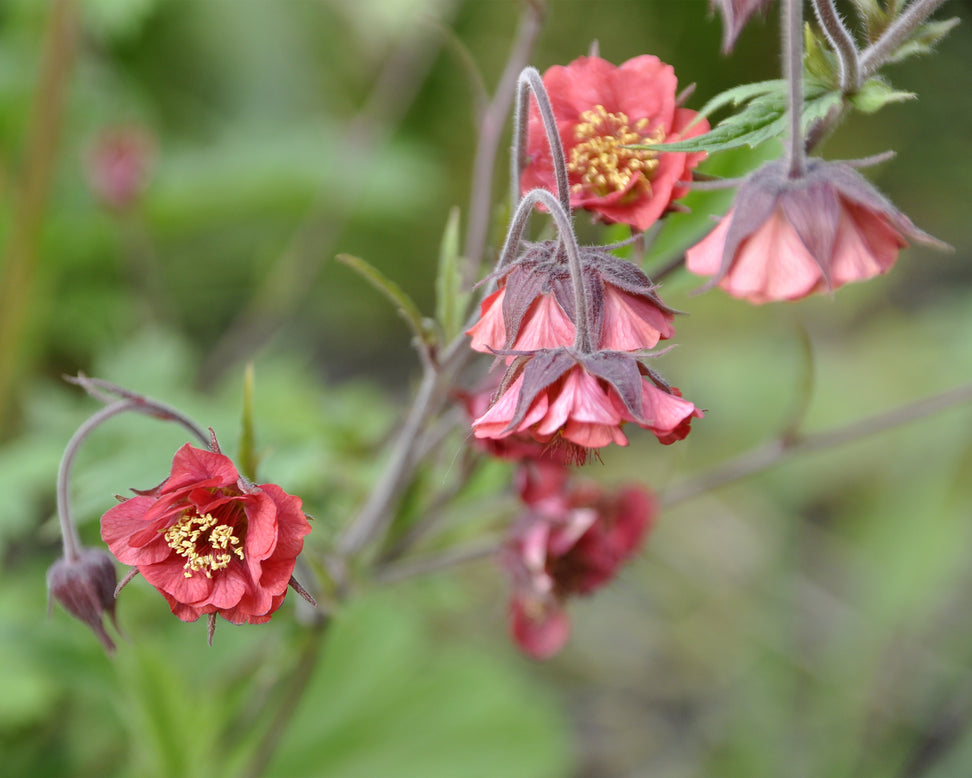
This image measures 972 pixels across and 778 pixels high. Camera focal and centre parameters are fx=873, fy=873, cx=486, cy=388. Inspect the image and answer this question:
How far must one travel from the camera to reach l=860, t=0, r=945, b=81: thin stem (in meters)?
0.68

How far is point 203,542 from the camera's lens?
739mm

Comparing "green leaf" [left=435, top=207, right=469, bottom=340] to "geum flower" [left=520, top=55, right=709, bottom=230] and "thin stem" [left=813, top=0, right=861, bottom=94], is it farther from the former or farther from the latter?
"thin stem" [left=813, top=0, right=861, bottom=94]

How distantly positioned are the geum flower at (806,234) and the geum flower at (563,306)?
0.06 metres

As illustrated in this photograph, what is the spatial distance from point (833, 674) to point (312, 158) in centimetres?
192

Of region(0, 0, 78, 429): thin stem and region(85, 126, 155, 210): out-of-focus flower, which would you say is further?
region(85, 126, 155, 210): out-of-focus flower

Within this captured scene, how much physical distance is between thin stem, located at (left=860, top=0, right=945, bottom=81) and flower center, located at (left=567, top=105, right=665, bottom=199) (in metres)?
0.17

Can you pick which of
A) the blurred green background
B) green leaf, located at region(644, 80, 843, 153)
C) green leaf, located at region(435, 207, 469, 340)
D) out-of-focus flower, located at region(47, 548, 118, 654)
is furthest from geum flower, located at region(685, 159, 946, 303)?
out-of-focus flower, located at region(47, 548, 118, 654)

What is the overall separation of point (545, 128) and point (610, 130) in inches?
5.6

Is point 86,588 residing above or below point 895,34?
below

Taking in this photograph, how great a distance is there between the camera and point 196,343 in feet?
8.99

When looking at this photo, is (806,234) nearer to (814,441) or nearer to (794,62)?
(794,62)

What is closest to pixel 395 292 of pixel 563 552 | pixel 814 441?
pixel 563 552

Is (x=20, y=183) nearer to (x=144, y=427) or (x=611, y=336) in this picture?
(x=144, y=427)

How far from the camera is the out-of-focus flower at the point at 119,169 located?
1684 millimetres
